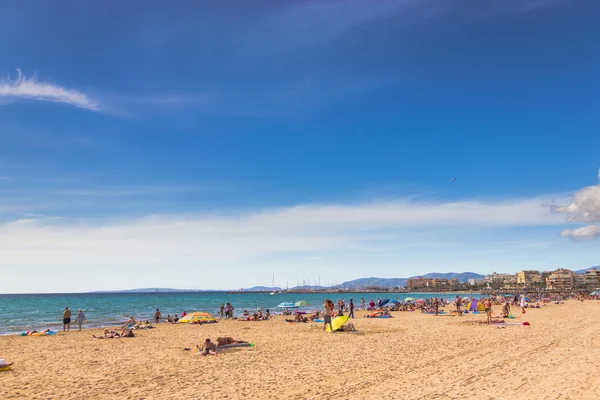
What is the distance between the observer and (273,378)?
11.0 meters

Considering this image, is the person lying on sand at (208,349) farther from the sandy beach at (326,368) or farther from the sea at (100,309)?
the sea at (100,309)

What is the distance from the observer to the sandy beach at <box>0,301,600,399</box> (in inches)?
374

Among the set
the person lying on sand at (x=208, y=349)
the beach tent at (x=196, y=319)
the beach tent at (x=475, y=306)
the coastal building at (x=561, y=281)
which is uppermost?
the person lying on sand at (x=208, y=349)

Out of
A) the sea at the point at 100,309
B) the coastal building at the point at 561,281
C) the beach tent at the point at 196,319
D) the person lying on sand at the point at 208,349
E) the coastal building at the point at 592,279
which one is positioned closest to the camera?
the person lying on sand at the point at 208,349

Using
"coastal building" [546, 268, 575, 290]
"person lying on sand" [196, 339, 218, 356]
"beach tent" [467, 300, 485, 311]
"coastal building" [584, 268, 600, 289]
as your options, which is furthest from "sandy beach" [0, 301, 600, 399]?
"coastal building" [546, 268, 575, 290]

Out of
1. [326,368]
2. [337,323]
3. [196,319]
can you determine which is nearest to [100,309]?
[196,319]

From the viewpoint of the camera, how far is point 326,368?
1210cm

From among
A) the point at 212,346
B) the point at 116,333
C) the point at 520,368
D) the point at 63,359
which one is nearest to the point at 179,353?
the point at 212,346

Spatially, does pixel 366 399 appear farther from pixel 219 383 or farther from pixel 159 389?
pixel 159 389

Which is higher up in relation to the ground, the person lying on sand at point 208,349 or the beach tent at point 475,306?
the person lying on sand at point 208,349

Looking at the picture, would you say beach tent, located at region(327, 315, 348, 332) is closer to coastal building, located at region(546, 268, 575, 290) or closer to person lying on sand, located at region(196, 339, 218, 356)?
person lying on sand, located at region(196, 339, 218, 356)

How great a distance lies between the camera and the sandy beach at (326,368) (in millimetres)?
9500

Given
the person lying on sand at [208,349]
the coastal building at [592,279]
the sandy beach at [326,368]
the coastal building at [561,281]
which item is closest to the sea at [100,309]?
the sandy beach at [326,368]

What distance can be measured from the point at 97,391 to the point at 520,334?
58.6 feet
